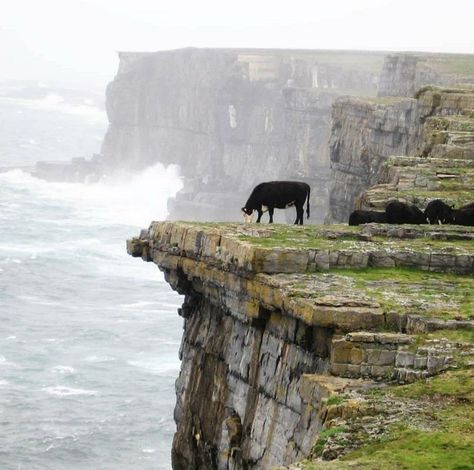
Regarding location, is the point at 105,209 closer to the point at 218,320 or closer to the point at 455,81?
the point at 455,81

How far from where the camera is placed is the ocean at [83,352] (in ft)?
221

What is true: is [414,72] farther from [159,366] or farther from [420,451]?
[420,451]

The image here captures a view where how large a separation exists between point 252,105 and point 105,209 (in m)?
23.5

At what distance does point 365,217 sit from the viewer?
4134cm

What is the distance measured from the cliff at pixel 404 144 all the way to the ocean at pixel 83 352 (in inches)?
499

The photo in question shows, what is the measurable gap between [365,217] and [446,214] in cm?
189

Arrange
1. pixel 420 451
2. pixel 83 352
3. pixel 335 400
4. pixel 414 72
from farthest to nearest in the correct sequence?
pixel 414 72 → pixel 83 352 → pixel 335 400 → pixel 420 451

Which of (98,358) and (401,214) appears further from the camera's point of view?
(98,358)

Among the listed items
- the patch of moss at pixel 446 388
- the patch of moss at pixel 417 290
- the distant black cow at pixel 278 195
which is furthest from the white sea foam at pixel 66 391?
the patch of moss at pixel 446 388

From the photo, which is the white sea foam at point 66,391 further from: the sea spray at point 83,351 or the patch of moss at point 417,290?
the patch of moss at point 417,290

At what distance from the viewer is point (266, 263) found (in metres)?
31.9

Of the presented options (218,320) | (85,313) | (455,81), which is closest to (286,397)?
(218,320)

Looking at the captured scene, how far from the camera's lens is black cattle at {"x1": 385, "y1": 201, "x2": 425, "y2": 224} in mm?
40766

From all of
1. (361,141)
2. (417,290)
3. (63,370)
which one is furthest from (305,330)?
(361,141)
